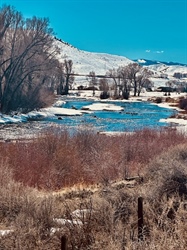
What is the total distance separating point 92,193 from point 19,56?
3583 centimetres

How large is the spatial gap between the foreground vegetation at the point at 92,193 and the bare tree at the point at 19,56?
1137 inches

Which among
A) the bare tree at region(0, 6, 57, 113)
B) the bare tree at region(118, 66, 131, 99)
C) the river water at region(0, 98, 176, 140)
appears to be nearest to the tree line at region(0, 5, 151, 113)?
the bare tree at region(0, 6, 57, 113)

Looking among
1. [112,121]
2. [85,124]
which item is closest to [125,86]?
[112,121]

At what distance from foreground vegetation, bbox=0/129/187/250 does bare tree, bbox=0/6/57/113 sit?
28889 mm

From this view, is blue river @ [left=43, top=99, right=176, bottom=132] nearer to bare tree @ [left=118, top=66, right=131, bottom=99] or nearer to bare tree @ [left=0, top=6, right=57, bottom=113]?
bare tree @ [left=0, top=6, right=57, bottom=113]

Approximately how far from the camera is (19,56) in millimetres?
43469

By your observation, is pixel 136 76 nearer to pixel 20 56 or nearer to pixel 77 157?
pixel 20 56

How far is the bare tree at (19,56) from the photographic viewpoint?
142ft

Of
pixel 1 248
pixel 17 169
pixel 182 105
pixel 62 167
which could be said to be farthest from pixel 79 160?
pixel 182 105

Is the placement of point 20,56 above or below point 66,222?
above

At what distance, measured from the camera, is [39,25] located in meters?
43.8

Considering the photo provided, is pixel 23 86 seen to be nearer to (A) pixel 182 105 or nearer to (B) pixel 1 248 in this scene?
(A) pixel 182 105

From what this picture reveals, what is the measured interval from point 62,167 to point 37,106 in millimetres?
33712

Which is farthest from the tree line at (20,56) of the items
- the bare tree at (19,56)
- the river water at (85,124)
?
the river water at (85,124)
